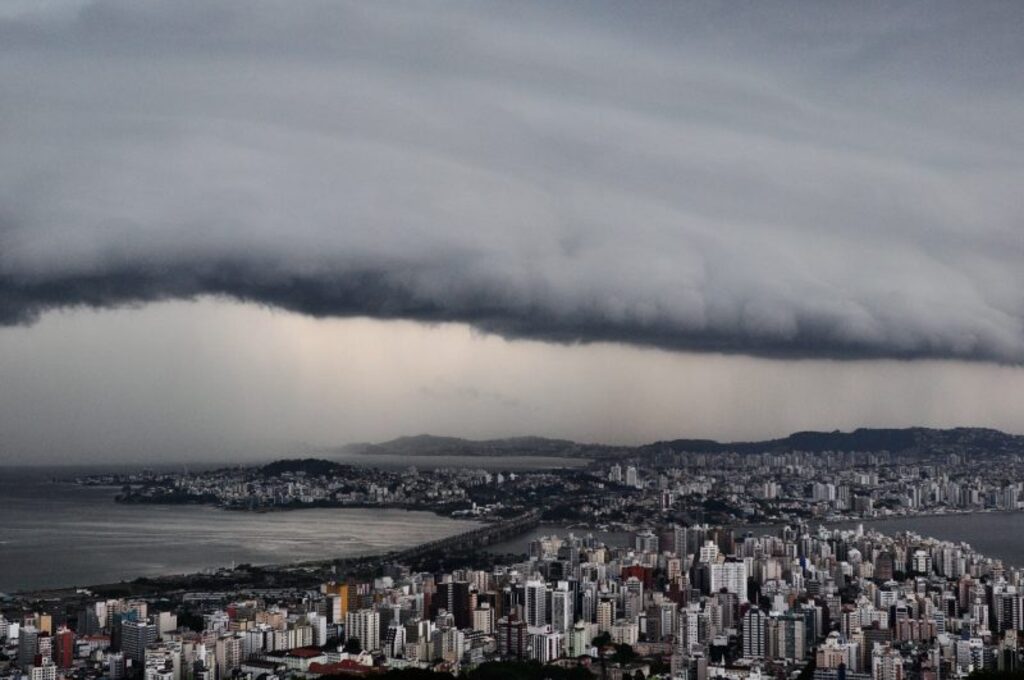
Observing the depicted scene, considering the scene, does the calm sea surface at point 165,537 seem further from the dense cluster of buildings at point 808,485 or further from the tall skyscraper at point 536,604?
the tall skyscraper at point 536,604

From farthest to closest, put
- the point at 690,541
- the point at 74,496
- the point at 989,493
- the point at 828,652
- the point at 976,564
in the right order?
the point at 74,496 < the point at 989,493 < the point at 690,541 < the point at 976,564 < the point at 828,652

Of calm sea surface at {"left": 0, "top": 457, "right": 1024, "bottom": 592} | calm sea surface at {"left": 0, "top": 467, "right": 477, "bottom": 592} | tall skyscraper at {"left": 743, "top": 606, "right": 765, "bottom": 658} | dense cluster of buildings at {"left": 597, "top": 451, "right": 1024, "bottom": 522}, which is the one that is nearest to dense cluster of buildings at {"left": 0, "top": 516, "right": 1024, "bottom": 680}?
tall skyscraper at {"left": 743, "top": 606, "right": 765, "bottom": 658}

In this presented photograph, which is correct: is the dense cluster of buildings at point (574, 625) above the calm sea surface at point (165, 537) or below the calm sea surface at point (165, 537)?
above

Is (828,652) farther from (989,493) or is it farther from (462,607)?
(989,493)

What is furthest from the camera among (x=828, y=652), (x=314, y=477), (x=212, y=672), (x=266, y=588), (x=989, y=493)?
(x=314, y=477)

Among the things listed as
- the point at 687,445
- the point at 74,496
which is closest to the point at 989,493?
the point at 687,445

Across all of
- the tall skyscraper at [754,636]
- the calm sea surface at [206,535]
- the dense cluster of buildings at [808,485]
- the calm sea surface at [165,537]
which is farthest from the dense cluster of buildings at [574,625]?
the dense cluster of buildings at [808,485]

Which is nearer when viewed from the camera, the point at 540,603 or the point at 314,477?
the point at 540,603
